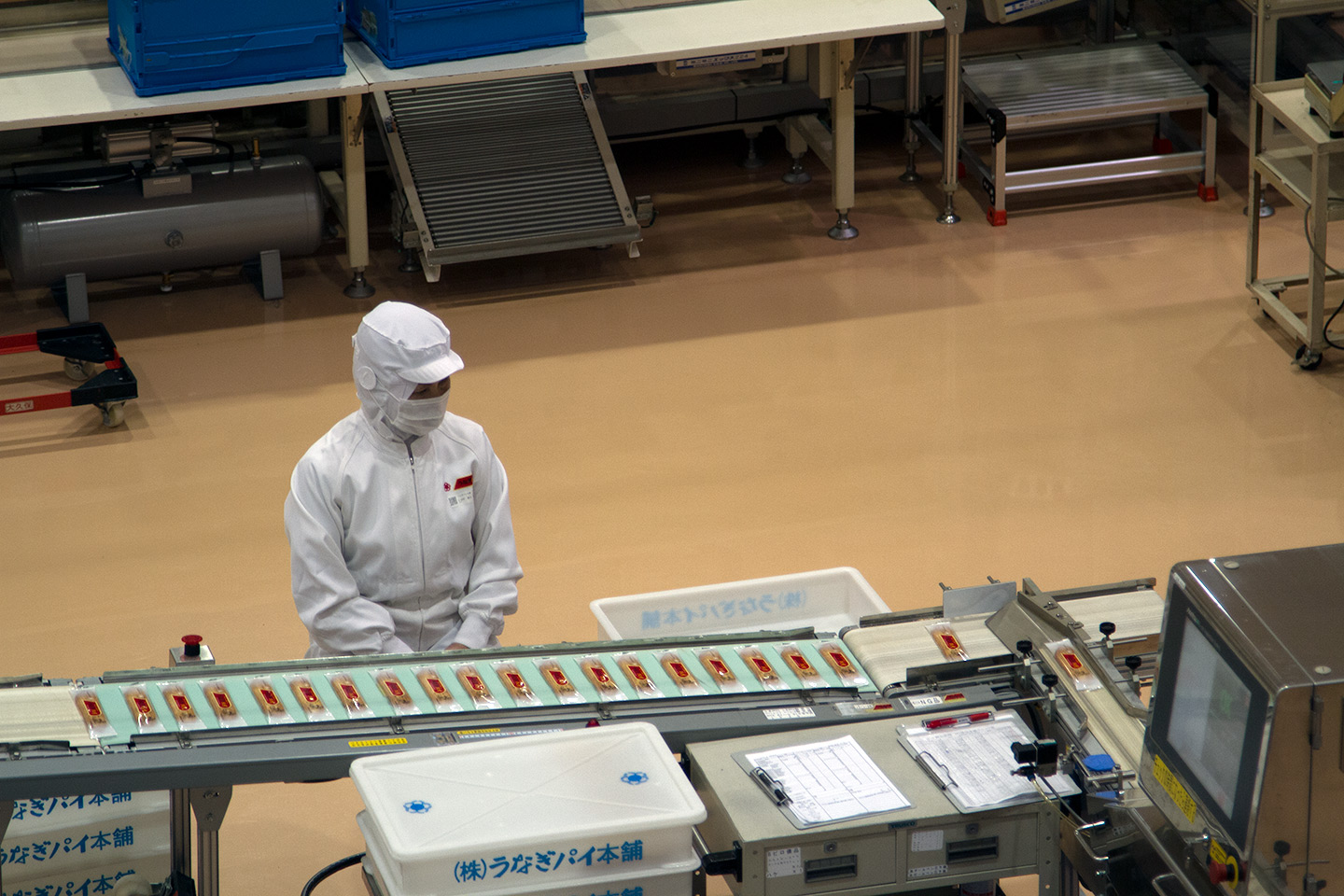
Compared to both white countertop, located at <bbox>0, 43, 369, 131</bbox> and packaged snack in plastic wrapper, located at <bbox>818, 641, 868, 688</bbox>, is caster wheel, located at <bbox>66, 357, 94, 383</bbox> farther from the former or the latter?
packaged snack in plastic wrapper, located at <bbox>818, 641, 868, 688</bbox>

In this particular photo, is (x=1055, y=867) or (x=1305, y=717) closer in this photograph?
(x=1305, y=717)

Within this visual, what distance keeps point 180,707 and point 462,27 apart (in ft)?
10.7

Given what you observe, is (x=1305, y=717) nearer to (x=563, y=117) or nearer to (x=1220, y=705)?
A: (x=1220, y=705)

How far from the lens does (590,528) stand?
4.65m

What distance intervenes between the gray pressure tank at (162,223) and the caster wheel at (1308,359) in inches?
126

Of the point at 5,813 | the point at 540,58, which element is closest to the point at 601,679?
the point at 5,813

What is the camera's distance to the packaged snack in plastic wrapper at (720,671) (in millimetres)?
2738

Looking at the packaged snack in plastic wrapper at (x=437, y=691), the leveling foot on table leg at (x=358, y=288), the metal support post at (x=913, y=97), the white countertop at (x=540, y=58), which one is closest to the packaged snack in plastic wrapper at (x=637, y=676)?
the packaged snack in plastic wrapper at (x=437, y=691)

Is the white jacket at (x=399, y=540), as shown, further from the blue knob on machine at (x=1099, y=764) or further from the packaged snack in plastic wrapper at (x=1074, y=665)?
the blue knob on machine at (x=1099, y=764)

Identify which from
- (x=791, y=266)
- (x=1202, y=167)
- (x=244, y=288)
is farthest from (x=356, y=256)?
(x=1202, y=167)

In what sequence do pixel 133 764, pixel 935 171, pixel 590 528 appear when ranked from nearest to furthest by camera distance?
pixel 133 764, pixel 590 528, pixel 935 171

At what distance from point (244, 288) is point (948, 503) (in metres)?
2.73

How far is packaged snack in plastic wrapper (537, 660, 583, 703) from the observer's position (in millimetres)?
2691

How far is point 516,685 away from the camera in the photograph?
2.73 m
